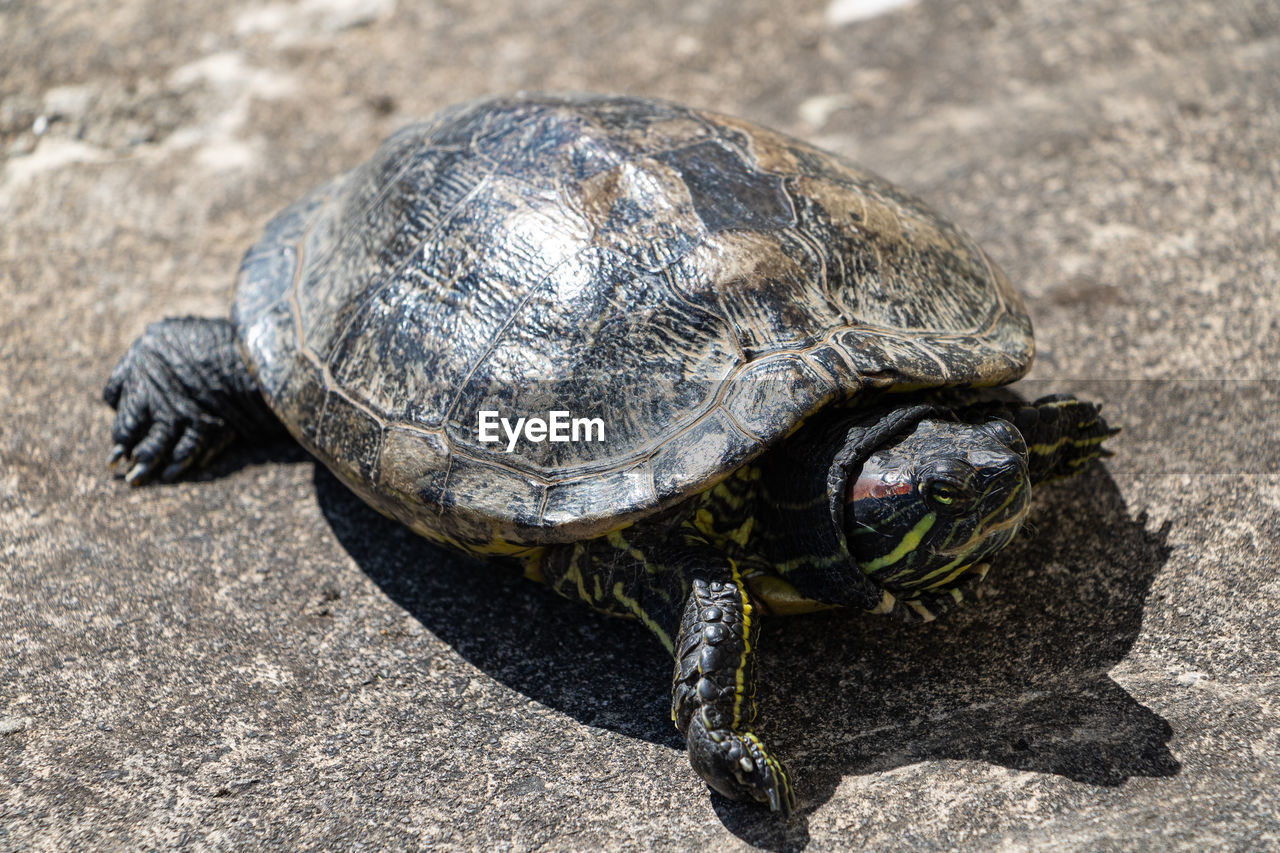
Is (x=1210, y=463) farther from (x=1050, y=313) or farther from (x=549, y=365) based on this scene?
(x=549, y=365)

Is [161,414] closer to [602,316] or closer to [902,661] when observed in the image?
[602,316]

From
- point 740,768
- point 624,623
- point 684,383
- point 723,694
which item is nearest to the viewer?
point 740,768

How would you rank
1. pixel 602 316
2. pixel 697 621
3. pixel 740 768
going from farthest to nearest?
pixel 602 316
pixel 697 621
pixel 740 768

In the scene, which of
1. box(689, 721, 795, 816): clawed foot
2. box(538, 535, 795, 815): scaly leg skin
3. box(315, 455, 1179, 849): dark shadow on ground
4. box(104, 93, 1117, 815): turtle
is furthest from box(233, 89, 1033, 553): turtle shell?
box(689, 721, 795, 816): clawed foot

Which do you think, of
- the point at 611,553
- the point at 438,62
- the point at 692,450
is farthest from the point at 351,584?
the point at 438,62

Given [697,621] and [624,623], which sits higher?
[697,621]

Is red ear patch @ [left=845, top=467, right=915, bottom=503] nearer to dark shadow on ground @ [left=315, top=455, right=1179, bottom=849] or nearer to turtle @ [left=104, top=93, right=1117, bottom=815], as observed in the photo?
turtle @ [left=104, top=93, right=1117, bottom=815]

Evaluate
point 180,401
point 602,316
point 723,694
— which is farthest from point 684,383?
point 180,401

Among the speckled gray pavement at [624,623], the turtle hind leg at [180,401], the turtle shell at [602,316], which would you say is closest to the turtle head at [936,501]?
the turtle shell at [602,316]
